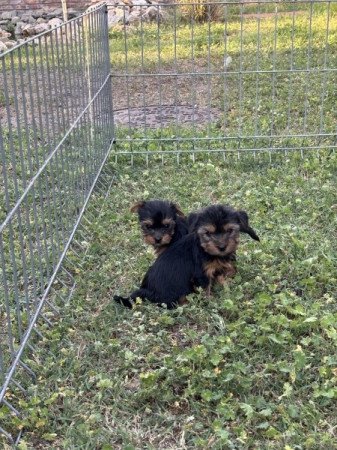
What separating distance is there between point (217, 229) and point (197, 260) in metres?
0.28

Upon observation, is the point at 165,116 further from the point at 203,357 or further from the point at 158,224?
the point at 203,357

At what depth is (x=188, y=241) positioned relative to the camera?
4469mm

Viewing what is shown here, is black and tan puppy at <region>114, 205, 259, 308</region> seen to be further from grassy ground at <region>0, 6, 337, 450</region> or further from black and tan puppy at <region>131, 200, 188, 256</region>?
black and tan puppy at <region>131, 200, 188, 256</region>

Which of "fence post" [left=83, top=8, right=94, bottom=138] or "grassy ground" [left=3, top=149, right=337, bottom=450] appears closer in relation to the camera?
"grassy ground" [left=3, top=149, right=337, bottom=450]

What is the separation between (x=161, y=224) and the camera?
471 cm

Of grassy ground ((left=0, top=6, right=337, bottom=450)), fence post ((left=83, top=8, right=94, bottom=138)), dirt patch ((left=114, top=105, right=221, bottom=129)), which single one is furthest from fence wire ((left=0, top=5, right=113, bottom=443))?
dirt patch ((left=114, top=105, right=221, bottom=129))

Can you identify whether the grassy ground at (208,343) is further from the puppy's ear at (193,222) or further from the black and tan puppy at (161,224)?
the puppy's ear at (193,222)

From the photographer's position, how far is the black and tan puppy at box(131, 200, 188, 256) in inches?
185

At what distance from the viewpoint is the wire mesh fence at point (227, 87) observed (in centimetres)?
760

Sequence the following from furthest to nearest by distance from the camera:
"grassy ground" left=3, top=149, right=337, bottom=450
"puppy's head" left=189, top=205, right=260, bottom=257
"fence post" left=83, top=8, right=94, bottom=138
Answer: "fence post" left=83, top=8, right=94, bottom=138
"puppy's head" left=189, top=205, right=260, bottom=257
"grassy ground" left=3, top=149, right=337, bottom=450

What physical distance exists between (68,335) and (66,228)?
4.19 ft

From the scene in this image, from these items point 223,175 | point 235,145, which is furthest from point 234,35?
point 223,175

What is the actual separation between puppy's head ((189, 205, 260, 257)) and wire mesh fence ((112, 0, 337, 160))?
7.86 feet

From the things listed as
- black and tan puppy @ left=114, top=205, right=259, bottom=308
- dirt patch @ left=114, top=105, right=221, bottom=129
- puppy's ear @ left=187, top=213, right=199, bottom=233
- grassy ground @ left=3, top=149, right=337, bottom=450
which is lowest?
grassy ground @ left=3, top=149, right=337, bottom=450
